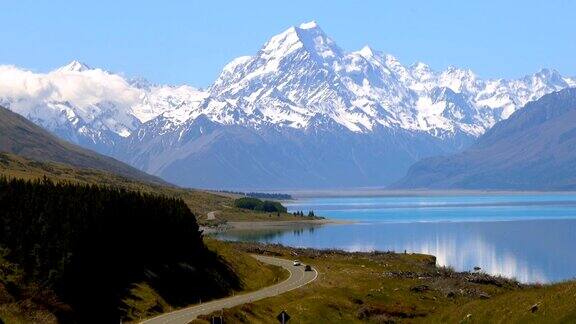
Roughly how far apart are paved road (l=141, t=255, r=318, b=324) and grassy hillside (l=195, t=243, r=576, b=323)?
1.81 meters

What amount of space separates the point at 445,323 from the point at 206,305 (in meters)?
27.2

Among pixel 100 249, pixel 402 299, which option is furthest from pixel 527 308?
pixel 100 249

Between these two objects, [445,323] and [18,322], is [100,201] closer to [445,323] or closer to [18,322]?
[18,322]

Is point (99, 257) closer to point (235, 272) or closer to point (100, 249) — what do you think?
point (100, 249)

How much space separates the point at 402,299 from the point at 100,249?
29870mm

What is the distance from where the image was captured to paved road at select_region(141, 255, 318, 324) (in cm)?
7200

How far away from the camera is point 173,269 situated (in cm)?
9300

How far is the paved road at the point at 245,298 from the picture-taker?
7200cm

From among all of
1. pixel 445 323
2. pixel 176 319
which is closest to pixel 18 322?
pixel 176 319

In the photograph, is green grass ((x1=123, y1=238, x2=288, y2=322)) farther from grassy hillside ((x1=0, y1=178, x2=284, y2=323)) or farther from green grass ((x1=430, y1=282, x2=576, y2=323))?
green grass ((x1=430, y1=282, x2=576, y2=323))

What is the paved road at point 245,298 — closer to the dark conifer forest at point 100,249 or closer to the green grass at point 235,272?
the green grass at point 235,272

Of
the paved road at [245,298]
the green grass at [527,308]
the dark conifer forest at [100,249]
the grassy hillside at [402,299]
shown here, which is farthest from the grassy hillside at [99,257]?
the green grass at [527,308]

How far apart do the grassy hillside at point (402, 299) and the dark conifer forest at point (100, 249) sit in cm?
1070

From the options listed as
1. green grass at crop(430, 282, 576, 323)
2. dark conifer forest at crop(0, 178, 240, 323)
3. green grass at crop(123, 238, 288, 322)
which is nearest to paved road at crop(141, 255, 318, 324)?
green grass at crop(123, 238, 288, 322)
